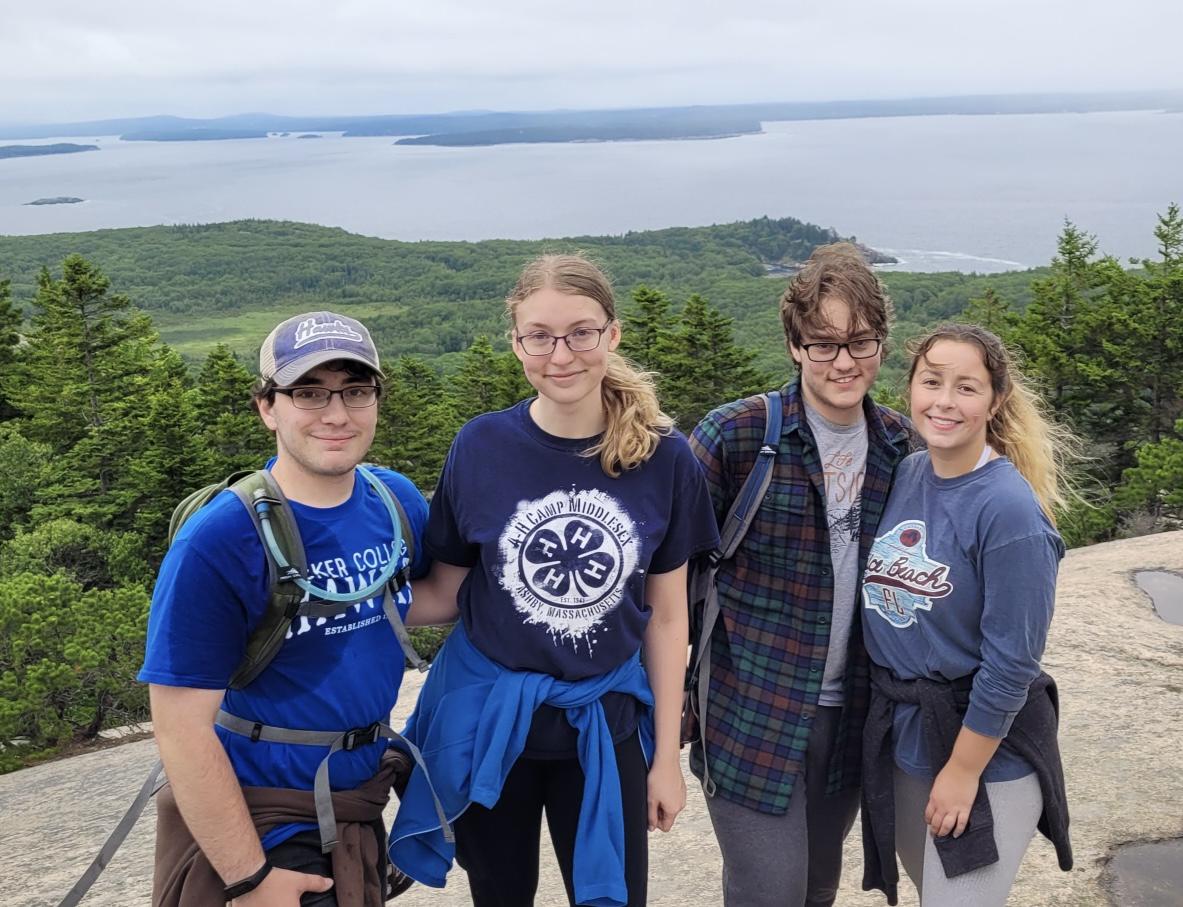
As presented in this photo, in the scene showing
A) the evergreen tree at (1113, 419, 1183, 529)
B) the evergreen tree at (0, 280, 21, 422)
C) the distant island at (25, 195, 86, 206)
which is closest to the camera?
the evergreen tree at (1113, 419, 1183, 529)

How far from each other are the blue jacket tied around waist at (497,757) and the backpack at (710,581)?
278 millimetres

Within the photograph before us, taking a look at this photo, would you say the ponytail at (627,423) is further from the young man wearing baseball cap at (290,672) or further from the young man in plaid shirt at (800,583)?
the young man wearing baseball cap at (290,672)

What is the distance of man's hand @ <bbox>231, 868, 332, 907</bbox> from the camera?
7.11 ft

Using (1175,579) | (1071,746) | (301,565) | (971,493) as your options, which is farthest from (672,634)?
(1175,579)

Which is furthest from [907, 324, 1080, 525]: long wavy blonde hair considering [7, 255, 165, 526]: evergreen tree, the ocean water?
the ocean water

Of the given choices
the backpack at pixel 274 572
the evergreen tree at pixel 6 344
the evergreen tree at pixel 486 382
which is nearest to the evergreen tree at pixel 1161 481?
the evergreen tree at pixel 486 382

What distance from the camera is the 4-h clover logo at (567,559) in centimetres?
252

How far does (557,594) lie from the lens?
2.53 metres

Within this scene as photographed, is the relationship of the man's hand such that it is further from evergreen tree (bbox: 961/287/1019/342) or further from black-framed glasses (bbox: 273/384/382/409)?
evergreen tree (bbox: 961/287/1019/342)

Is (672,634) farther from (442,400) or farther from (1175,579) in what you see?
(442,400)

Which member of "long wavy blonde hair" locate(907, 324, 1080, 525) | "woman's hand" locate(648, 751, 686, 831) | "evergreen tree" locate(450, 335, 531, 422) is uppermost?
"long wavy blonde hair" locate(907, 324, 1080, 525)

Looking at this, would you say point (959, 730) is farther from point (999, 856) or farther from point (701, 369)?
point (701, 369)

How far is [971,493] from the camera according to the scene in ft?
8.22

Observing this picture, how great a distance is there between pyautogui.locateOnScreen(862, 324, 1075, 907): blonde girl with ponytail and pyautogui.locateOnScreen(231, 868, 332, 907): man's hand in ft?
4.92
